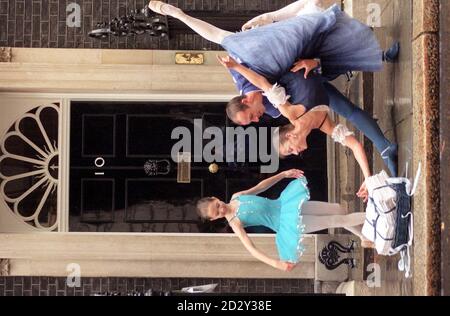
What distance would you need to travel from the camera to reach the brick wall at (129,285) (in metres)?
5.52

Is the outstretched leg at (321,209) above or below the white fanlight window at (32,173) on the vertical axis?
below

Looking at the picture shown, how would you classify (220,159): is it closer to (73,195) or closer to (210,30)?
(210,30)

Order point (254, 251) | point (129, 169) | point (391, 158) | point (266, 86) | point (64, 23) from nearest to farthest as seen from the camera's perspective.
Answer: point (266, 86), point (391, 158), point (254, 251), point (129, 169), point (64, 23)

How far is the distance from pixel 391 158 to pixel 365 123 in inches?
11.7

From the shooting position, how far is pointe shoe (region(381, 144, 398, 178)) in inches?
180

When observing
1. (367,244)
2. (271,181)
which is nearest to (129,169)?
(271,181)

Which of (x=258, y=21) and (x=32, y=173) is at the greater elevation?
(x=258, y=21)

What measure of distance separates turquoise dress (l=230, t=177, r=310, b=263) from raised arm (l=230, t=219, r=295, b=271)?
0.04m

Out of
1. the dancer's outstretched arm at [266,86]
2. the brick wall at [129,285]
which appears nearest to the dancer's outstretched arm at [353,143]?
the dancer's outstretched arm at [266,86]

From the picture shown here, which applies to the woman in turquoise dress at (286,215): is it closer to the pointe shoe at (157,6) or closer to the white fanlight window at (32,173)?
the pointe shoe at (157,6)

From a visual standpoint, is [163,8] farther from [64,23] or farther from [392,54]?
[392,54]

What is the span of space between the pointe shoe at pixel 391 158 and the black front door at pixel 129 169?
1413mm

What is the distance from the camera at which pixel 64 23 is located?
5.69 m
